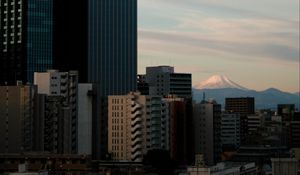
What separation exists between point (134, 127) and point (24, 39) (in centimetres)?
2846

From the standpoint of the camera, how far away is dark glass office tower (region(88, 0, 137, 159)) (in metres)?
123

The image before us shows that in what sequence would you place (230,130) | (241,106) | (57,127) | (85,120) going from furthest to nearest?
(241,106), (230,130), (85,120), (57,127)

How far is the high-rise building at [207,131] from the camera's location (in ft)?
300

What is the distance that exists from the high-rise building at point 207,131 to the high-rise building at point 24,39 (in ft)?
76.3

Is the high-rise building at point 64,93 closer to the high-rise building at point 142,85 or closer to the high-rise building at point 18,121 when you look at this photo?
the high-rise building at point 18,121

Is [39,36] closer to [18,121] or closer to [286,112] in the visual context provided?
[18,121]

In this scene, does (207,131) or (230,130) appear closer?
(207,131)

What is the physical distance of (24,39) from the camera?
9975cm

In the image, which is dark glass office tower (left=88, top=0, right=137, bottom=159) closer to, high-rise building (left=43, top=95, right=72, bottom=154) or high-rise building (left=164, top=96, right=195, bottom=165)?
high-rise building (left=164, top=96, right=195, bottom=165)

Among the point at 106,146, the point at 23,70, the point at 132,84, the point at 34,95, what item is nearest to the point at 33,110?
the point at 34,95

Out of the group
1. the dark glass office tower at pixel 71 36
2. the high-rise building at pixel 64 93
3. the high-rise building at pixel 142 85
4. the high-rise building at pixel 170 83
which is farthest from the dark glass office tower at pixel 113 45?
the high-rise building at pixel 64 93

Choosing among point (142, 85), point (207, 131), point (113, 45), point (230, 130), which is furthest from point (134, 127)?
point (113, 45)

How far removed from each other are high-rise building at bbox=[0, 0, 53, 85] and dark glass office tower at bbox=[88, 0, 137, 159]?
1929 cm

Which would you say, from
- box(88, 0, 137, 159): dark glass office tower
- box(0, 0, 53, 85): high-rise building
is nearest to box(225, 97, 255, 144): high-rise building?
box(88, 0, 137, 159): dark glass office tower
